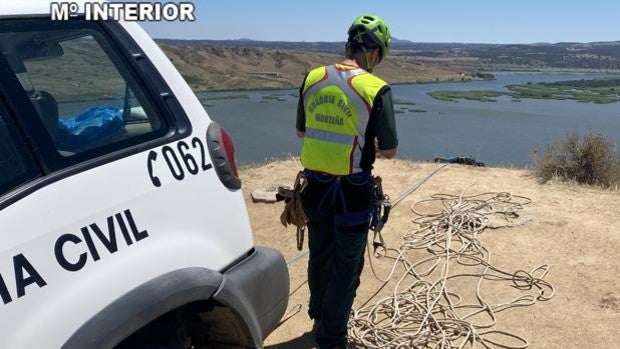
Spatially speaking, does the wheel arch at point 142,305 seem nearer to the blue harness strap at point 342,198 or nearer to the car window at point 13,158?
the car window at point 13,158

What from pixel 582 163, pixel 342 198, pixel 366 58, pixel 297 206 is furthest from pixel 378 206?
pixel 582 163

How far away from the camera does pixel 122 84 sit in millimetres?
2270

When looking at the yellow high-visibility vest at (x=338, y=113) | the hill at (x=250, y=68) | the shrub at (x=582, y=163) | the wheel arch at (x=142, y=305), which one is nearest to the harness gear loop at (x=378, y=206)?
the yellow high-visibility vest at (x=338, y=113)

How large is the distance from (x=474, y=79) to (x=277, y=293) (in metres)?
103

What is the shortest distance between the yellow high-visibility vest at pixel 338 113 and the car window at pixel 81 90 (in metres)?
1.22

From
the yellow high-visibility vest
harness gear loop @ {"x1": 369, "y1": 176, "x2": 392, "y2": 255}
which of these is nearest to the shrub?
harness gear loop @ {"x1": 369, "y1": 176, "x2": 392, "y2": 255}

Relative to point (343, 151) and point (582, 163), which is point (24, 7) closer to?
point (343, 151)

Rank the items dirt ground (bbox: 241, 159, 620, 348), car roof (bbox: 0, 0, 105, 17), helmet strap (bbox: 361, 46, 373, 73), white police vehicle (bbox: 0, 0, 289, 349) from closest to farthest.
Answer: white police vehicle (bbox: 0, 0, 289, 349), car roof (bbox: 0, 0, 105, 17), helmet strap (bbox: 361, 46, 373, 73), dirt ground (bbox: 241, 159, 620, 348)

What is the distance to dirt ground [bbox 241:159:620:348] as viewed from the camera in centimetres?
414

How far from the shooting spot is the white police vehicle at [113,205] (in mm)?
1728

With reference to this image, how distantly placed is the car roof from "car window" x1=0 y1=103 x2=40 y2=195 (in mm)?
354

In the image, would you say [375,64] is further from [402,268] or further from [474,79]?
[474,79]

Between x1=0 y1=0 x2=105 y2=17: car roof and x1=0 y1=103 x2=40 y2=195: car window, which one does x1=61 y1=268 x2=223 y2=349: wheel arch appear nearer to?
x1=0 y1=103 x2=40 y2=195: car window

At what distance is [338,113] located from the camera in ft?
10.7
